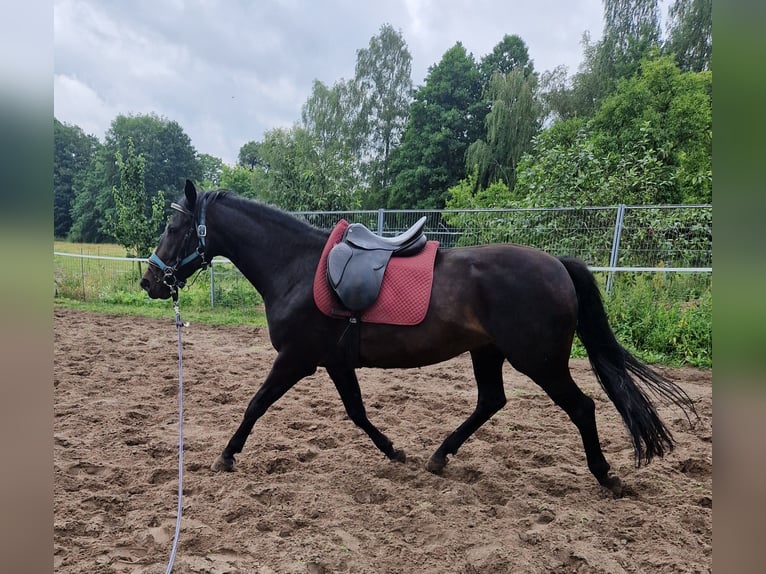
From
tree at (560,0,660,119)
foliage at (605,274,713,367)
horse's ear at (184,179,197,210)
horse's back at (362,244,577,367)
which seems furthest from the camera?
Result: tree at (560,0,660,119)

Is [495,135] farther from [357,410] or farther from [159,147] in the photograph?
[159,147]

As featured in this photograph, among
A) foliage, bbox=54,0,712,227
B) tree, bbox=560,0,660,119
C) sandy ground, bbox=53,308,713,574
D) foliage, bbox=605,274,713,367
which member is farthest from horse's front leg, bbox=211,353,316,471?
tree, bbox=560,0,660,119

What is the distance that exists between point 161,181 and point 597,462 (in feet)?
166

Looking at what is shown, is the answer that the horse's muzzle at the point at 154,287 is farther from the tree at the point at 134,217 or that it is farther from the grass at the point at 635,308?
the tree at the point at 134,217

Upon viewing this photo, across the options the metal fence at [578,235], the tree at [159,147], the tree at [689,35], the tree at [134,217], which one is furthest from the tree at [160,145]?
the tree at [689,35]

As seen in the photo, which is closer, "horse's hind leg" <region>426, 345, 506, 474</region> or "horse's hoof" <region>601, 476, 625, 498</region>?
"horse's hoof" <region>601, 476, 625, 498</region>

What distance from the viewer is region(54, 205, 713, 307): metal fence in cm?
739

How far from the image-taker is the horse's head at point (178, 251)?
327cm

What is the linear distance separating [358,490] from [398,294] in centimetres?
130

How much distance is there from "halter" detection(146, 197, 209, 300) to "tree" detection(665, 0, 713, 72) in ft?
70.9

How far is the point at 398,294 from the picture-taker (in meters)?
2.94

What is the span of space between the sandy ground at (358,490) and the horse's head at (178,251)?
128 cm

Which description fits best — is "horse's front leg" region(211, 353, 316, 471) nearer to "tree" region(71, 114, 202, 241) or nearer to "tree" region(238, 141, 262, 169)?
"tree" region(71, 114, 202, 241)
